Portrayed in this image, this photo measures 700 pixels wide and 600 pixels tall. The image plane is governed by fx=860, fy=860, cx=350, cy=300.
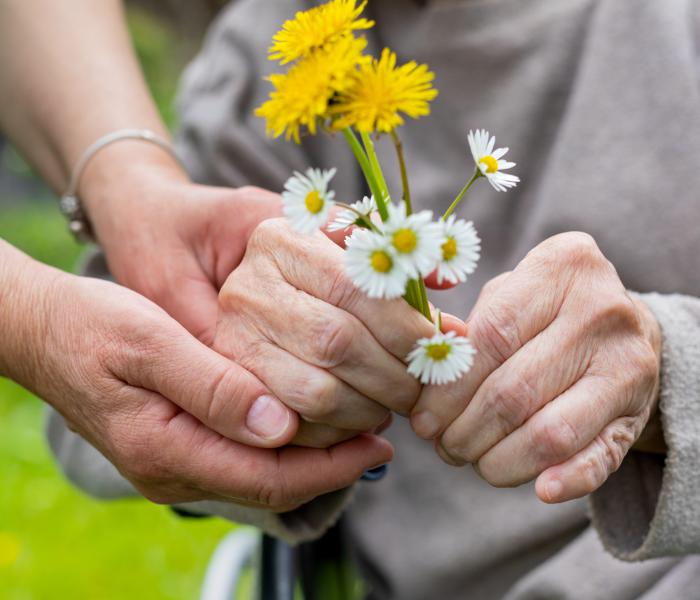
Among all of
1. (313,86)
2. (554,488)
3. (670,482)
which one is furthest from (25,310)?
(670,482)

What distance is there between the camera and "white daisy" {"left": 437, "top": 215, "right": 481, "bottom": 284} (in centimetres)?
57

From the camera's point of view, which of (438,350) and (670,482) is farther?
(670,482)

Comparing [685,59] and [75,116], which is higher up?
[75,116]

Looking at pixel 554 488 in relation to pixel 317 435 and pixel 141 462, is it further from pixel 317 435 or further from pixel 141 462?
pixel 141 462

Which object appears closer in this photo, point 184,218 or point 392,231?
point 392,231

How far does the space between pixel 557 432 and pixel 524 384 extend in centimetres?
4

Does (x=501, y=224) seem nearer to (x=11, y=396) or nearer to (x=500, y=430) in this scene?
(x=500, y=430)

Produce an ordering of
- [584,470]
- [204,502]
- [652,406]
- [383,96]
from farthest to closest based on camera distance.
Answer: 1. [204,502]
2. [652,406]
3. [584,470]
4. [383,96]

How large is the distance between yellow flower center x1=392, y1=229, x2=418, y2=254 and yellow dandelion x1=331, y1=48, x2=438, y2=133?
65 mm

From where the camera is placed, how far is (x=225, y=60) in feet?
3.87

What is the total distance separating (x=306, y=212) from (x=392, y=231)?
6 cm

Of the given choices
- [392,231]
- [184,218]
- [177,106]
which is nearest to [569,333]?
[392,231]

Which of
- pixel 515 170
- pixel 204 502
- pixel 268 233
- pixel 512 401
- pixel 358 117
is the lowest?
pixel 204 502

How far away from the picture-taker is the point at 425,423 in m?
0.69
